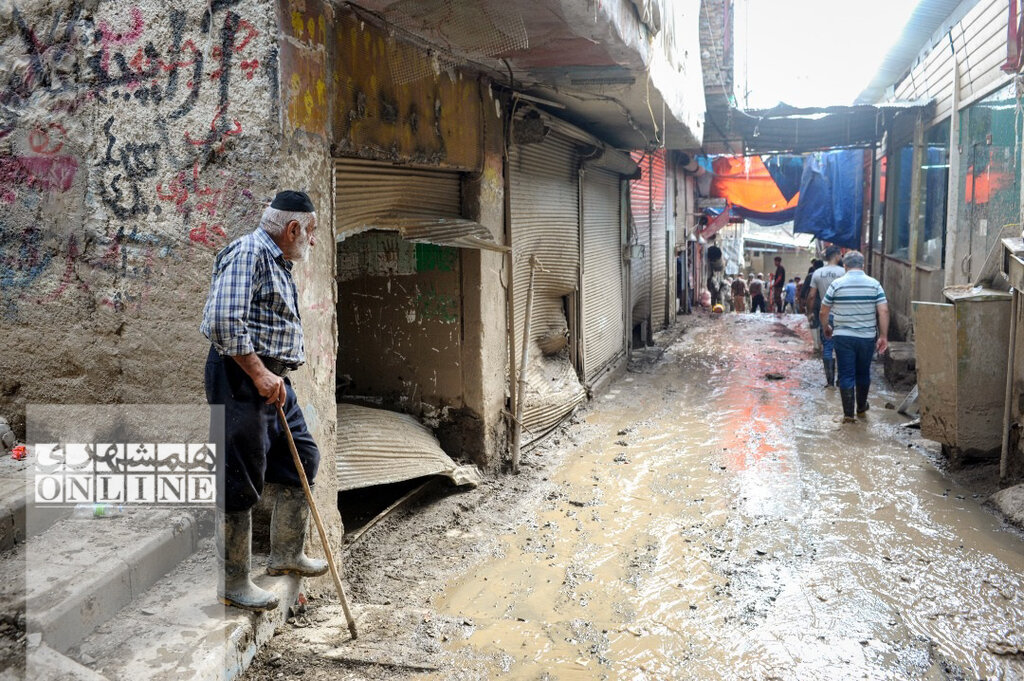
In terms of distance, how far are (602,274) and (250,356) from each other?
26.8 feet

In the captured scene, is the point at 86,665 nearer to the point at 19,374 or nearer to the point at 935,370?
the point at 19,374

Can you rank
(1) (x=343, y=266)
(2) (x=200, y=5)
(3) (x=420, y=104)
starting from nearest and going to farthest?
(2) (x=200, y=5)
(3) (x=420, y=104)
(1) (x=343, y=266)

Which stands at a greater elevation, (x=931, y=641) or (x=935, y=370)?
(x=935, y=370)

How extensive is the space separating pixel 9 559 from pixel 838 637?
391 centimetres

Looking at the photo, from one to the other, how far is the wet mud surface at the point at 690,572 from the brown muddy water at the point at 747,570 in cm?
1

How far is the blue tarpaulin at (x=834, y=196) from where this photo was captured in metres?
18.3

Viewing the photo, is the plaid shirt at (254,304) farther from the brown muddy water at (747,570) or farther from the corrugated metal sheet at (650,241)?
the corrugated metal sheet at (650,241)

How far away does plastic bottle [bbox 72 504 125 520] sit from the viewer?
388 centimetres

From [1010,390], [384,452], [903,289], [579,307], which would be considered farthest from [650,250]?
[384,452]

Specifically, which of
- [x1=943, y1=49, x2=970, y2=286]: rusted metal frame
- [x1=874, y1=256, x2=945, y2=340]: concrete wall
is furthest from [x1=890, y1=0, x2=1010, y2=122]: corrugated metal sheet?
[x1=874, y1=256, x2=945, y2=340]: concrete wall

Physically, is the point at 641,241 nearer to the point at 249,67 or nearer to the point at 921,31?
the point at 921,31

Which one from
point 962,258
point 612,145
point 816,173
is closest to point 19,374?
point 612,145

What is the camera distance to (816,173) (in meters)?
18.6

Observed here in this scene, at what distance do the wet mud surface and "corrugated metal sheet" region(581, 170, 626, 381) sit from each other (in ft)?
7.33
